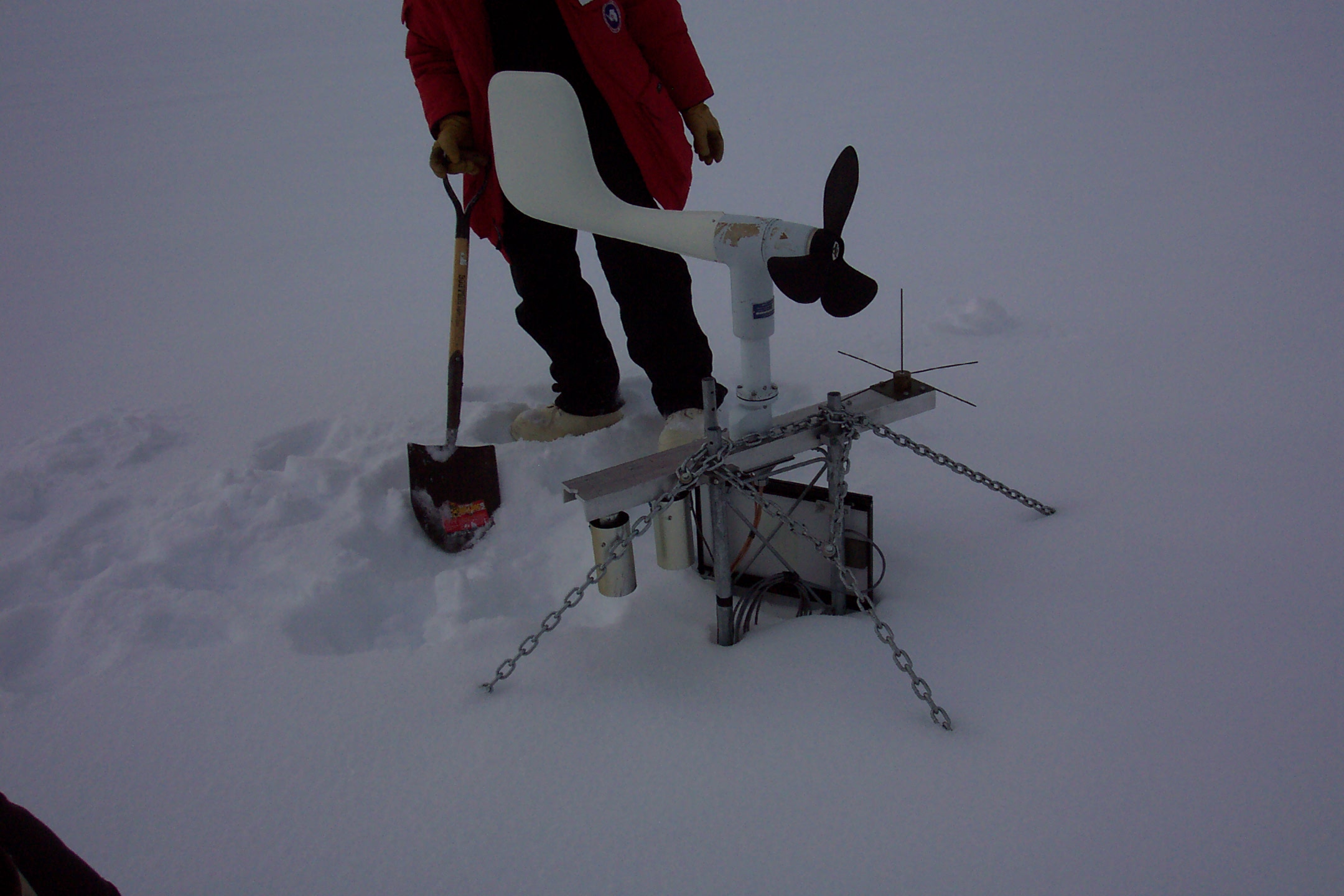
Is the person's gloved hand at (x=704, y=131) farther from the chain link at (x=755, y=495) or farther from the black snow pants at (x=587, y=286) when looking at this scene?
the chain link at (x=755, y=495)

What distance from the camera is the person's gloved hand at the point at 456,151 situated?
1.75 m

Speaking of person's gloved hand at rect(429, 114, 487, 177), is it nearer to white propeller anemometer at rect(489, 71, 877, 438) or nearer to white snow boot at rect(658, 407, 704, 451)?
white propeller anemometer at rect(489, 71, 877, 438)

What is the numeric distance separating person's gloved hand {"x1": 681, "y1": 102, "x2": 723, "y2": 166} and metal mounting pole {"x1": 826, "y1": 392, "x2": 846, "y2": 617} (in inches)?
33.2

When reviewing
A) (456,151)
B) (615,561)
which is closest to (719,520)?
(615,561)

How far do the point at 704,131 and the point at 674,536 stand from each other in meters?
1.00

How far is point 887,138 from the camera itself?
4.55 meters

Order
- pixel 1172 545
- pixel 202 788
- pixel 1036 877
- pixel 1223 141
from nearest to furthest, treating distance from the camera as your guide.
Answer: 1. pixel 1036 877
2. pixel 202 788
3. pixel 1172 545
4. pixel 1223 141

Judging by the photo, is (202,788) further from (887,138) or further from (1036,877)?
(887,138)

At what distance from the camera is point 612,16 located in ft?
5.46

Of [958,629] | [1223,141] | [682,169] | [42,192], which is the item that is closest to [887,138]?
[1223,141]

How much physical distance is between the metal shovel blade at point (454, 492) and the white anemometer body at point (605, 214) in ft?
2.00

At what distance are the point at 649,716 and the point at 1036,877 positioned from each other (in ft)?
1.66

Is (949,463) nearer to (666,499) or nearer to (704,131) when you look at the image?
(666,499)

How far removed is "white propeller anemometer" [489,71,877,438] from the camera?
3.65 ft
